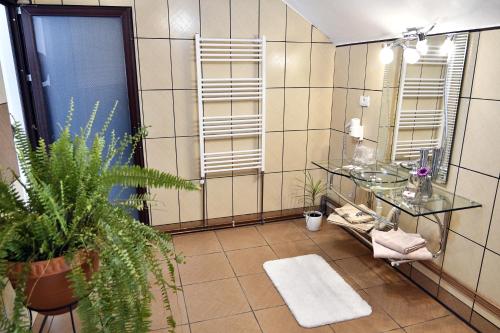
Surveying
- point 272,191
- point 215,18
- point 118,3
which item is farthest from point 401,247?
point 118,3

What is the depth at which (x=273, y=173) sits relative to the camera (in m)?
3.22

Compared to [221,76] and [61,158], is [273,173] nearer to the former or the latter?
[221,76]

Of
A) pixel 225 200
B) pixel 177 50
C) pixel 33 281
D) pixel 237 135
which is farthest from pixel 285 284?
pixel 177 50

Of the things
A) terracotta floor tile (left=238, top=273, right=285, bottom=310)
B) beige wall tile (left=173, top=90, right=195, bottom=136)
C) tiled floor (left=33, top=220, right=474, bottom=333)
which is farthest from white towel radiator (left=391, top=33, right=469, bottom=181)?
beige wall tile (left=173, top=90, right=195, bottom=136)

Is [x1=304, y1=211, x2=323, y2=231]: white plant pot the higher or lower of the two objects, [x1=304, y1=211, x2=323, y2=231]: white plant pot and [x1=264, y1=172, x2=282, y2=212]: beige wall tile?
the lower

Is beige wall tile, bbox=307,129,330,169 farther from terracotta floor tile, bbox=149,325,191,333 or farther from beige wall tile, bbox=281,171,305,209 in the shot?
terracotta floor tile, bbox=149,325,191,333

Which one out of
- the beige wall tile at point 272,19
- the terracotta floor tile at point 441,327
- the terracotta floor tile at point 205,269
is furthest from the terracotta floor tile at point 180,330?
the beige wall tile at point 272,19

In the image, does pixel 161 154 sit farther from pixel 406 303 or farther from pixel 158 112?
pixel 406 303

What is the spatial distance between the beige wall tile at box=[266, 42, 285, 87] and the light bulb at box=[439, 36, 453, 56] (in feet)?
4.24

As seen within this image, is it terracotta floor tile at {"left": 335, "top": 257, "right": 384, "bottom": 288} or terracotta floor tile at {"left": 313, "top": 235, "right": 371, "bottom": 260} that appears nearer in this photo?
terracotta floor tile at {"left": 335, "top": 257, "right": 384, "bottom": 288}

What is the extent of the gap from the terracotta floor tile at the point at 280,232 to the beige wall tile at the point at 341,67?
4.38ft

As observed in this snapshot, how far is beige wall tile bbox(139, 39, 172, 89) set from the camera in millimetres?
2639

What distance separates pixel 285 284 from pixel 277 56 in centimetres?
183

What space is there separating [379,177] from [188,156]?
1511 mm
